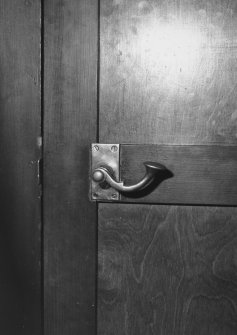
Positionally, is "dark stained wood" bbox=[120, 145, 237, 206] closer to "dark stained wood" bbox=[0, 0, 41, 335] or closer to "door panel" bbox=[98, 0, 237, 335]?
"door panel" bbox=[98, 0, 237, 335]

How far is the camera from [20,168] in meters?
0.78

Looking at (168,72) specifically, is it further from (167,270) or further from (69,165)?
(167,270)

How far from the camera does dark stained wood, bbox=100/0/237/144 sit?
29.0 inches

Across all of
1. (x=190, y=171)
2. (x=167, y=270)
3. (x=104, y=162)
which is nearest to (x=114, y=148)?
(x=104, y=162)

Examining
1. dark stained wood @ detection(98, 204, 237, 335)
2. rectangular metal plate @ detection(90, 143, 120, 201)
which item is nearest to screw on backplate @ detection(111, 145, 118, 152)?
rectangular metal plate @ detection(90, 143, 120, 201)

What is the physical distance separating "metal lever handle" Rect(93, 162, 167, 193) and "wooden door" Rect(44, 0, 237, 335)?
0.09 ft

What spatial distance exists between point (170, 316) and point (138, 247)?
138 millimetres

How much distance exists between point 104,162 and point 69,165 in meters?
0.07

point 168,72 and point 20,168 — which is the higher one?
point 168,72

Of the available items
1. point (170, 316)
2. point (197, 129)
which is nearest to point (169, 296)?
point (170, 316)

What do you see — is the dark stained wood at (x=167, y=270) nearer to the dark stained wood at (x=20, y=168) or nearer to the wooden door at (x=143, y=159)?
the wooden door at (x=143, y=159)

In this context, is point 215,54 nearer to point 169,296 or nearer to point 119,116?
point 119,116

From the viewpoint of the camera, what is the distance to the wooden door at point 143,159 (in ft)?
2.43

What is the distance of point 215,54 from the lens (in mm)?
736
